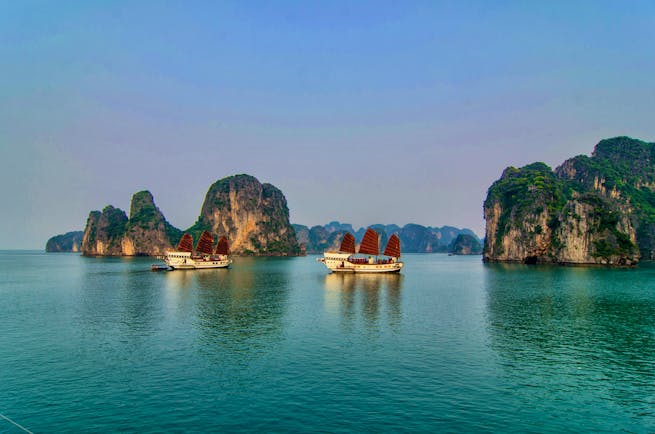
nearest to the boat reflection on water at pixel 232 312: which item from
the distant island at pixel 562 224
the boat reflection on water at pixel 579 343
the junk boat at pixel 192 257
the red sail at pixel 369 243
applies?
the boat reflection on water at pixel 579 343

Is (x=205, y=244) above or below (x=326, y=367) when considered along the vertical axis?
above

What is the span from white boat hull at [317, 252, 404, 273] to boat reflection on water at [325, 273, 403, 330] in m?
16.6

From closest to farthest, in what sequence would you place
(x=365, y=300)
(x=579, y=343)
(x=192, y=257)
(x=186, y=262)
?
(x=579, y=343) → (x=365, y=300) → (x=186, y=262) → (x=192, y=257)

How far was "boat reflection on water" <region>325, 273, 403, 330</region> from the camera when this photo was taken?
151 ft

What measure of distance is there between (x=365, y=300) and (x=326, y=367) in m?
33.7

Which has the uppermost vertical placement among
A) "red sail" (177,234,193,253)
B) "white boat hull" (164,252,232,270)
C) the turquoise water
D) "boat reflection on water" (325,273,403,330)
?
"red sail" (177,234,193,253)

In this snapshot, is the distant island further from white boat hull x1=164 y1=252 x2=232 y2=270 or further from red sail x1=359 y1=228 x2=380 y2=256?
white boat hull x1=164 y1=252 x2=232 y2=270

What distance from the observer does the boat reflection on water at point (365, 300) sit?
45938 mm

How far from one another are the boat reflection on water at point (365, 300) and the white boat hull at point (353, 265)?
16.6m

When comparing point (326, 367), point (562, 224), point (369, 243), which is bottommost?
point (326, 367)

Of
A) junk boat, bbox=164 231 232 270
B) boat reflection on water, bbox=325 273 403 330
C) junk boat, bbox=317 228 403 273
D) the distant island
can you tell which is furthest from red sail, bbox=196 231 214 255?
the distant island

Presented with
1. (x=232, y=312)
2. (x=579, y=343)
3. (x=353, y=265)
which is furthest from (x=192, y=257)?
(x=579, y=343)

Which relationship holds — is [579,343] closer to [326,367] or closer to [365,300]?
[326,367]

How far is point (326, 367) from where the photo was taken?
27625 millimetres
